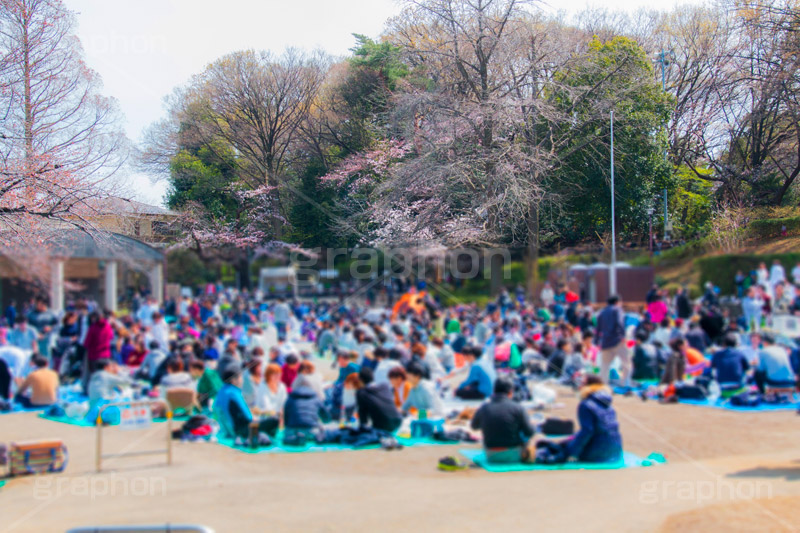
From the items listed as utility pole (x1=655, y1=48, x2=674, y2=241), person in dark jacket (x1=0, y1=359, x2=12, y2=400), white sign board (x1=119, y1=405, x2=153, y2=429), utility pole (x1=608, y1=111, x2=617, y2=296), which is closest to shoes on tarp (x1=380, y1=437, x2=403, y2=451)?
white sign board (x1=119, y1=405, x2=153, y2=429)

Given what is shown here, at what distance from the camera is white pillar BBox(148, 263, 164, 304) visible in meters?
2.87

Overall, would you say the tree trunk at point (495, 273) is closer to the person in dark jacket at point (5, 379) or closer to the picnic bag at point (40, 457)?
the picnic bag at point (40, 457)

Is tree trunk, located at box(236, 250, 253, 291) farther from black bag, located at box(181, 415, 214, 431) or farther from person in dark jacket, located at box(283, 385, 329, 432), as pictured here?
black bag, located at box(181, 415, 214, 431)

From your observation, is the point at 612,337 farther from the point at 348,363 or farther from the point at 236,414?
the point at 236,414

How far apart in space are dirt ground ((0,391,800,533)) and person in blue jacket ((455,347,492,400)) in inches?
11.4

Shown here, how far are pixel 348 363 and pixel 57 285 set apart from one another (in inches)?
56.7

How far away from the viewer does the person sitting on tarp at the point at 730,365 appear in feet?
8.77

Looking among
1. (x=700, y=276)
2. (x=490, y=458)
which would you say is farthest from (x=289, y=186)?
(x=700, y=276)

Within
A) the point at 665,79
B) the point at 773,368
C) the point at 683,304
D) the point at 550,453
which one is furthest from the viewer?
the point at 665,79

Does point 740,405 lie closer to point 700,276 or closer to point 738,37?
point 700,276

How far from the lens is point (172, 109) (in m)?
2.99

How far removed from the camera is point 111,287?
Result: 9.47 feet

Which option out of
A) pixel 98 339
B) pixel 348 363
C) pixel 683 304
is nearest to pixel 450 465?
pixel 348 363

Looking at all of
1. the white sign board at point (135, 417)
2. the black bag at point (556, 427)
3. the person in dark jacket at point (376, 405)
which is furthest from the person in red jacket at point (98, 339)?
the black bag at point (556, 427)
